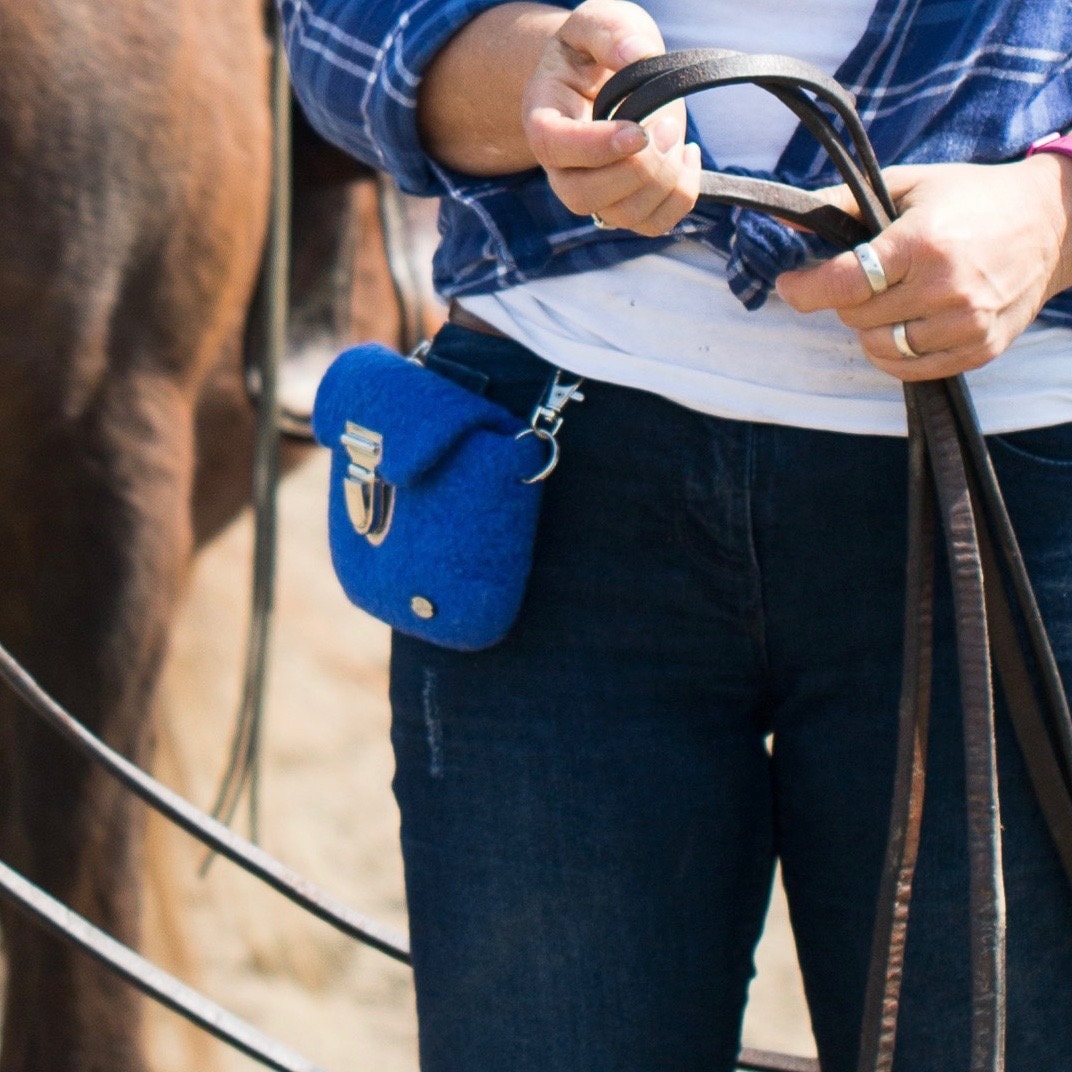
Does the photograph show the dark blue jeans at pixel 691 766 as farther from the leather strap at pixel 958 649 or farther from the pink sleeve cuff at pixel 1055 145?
the pink sleeve cuff at pixel 1055 145

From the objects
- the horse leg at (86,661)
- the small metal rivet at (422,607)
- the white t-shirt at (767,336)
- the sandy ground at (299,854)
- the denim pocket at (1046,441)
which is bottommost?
the sandy ground at (299,854)

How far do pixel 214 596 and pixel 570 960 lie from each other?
2.28 metres

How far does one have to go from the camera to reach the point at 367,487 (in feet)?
2.86

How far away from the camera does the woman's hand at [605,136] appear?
611 millimetres

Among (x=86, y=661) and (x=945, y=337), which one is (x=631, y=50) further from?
(x=86, y=661)

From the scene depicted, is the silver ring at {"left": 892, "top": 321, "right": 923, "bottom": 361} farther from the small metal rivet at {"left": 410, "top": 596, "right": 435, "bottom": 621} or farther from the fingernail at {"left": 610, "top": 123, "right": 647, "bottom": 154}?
the small metal rivet at {"left": 410, "top": 596, "right": 435, "bottom": 621}

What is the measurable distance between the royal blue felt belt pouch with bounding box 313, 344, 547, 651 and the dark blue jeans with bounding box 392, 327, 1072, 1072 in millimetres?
25

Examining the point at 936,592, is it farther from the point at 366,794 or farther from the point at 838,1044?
the point at 366,794

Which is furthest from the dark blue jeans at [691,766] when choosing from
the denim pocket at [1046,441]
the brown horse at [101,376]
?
the brown horse at [101,376]

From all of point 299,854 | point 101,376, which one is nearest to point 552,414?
point 101,376

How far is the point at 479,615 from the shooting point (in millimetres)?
797

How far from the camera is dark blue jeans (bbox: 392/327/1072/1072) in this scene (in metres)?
0.76

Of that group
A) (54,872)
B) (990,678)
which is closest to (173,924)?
(54,872)

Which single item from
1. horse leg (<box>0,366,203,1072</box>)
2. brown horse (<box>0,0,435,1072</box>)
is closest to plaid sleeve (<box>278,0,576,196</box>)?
brown horse (<box>0,0,435,1072</box>)
